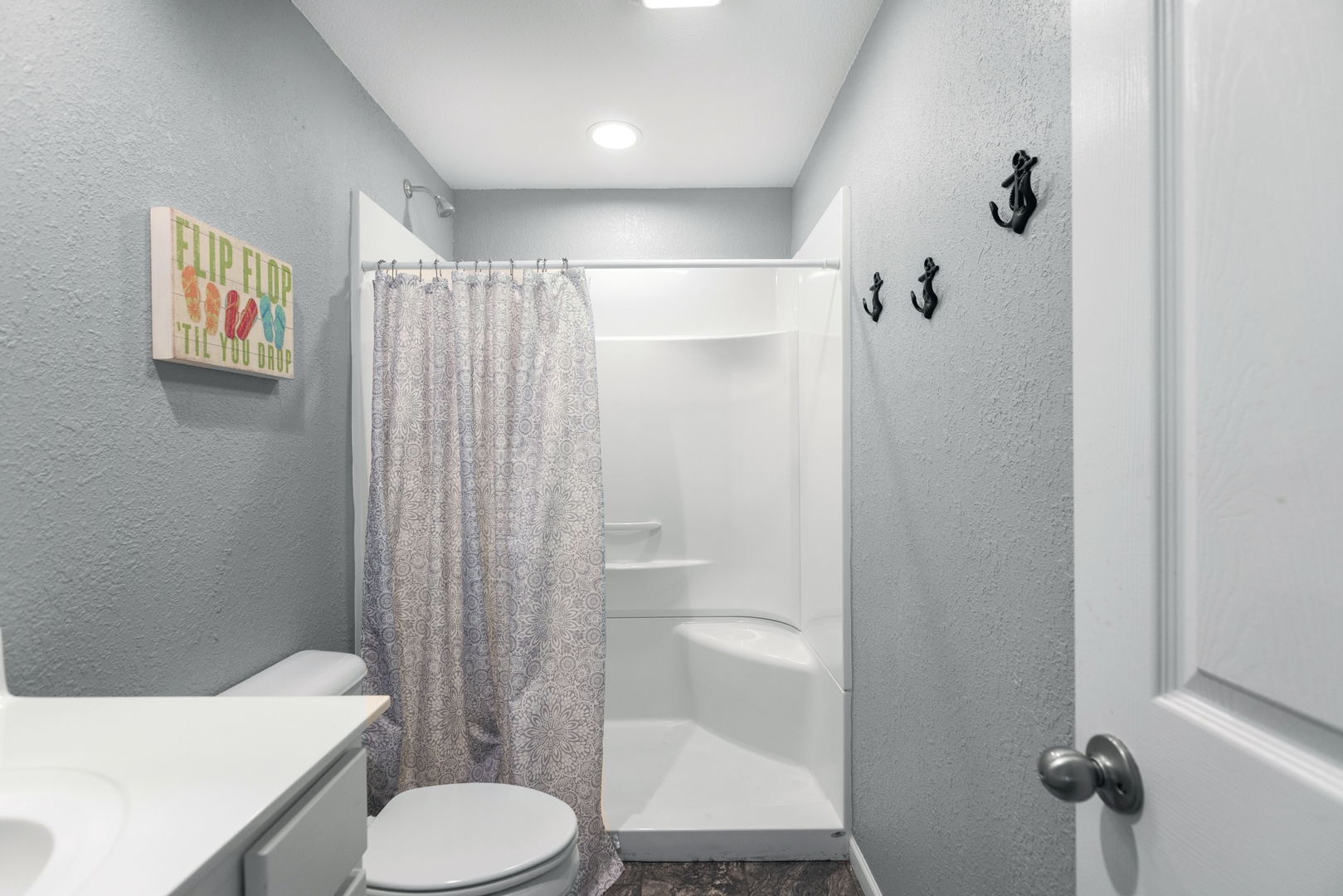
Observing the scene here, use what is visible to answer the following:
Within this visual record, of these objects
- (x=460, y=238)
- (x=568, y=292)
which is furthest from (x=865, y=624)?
(x=460, y=238)

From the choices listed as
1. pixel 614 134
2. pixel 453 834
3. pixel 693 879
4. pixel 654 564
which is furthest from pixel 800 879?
pixel 614 134

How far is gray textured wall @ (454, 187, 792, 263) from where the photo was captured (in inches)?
113

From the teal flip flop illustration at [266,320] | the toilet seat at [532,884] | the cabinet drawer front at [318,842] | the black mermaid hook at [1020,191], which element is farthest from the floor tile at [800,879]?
the teal flip flop illustration at [266,320]

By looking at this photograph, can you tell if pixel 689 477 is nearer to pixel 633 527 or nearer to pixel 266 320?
pixel 633 527

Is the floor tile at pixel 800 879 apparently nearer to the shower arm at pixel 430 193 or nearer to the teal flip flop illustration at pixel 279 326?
the teal flip flop illustration at pixel 279 326

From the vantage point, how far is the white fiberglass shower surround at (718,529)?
2.17 m

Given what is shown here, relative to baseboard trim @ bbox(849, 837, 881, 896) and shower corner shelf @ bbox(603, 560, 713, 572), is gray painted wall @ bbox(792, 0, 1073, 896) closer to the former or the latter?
baseboard trim @ bbox(849, 837, 881, 896)

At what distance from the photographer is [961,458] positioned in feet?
3.98

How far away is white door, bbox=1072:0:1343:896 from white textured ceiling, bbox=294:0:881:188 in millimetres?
1328

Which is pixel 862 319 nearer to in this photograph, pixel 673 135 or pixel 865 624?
pixel 865 624

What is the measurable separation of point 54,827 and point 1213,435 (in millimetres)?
1022

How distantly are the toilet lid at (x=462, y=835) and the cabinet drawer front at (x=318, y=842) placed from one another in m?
0.47

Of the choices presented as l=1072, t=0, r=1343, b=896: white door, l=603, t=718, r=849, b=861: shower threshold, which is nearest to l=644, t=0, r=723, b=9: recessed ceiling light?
l=1072, t=0, r=1343, b=896: white door

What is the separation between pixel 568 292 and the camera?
6.00ft
